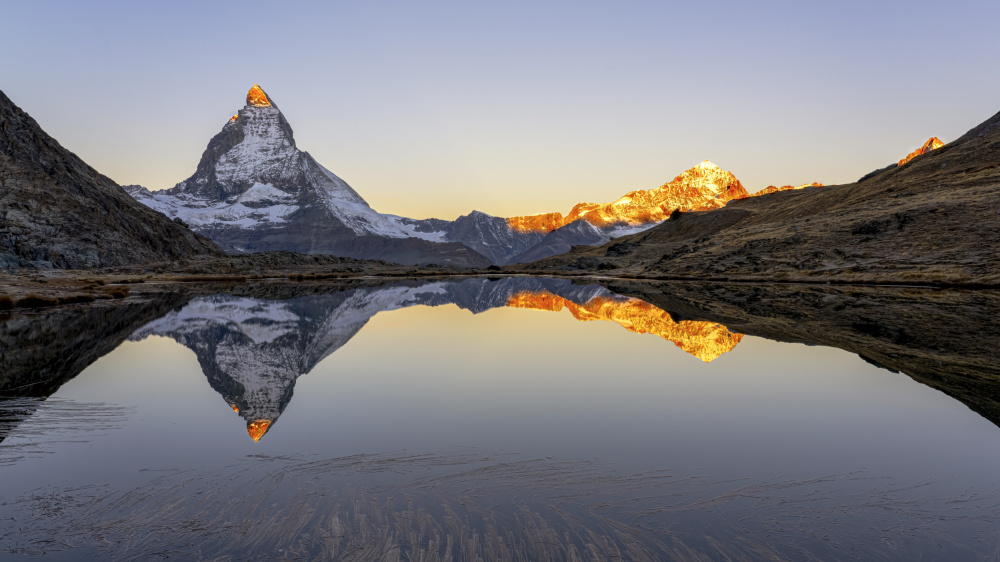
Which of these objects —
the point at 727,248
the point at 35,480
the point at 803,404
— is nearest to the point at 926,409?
the point at 803,404

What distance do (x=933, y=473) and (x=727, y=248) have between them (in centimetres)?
11976

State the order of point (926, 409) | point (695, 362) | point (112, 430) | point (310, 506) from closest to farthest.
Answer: point (310, 506) < point (112, 430) < point (926, 409) < point (695, 362)

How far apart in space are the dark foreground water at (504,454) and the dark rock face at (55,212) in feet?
363

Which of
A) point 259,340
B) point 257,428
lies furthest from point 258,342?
point 257,428

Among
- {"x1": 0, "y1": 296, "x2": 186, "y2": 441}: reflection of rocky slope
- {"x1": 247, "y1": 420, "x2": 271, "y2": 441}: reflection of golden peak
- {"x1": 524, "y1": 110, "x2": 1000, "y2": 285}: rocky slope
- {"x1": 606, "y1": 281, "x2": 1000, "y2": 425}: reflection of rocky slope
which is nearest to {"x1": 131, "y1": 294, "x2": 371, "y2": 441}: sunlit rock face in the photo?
{"x1": 247, "y1": 420, "x2": 271, "y2": 441}: reflection of golden peak

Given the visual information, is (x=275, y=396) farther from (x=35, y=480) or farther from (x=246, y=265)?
(x=246, y=265)

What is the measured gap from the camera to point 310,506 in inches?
351

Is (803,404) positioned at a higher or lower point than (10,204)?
lower

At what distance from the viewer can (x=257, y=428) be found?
12.8m

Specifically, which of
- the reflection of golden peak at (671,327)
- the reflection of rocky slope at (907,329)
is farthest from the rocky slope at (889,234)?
the reflection of golden peak at (671,327)

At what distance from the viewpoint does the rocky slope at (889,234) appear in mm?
73488

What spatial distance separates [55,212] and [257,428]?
140265 mm

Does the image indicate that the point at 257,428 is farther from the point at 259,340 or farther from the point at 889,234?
the point at 889,234

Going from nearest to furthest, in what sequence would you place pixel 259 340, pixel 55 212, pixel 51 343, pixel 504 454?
pixel 504 454
pixel 51 343
pixel 259 340
pixel 55 212
